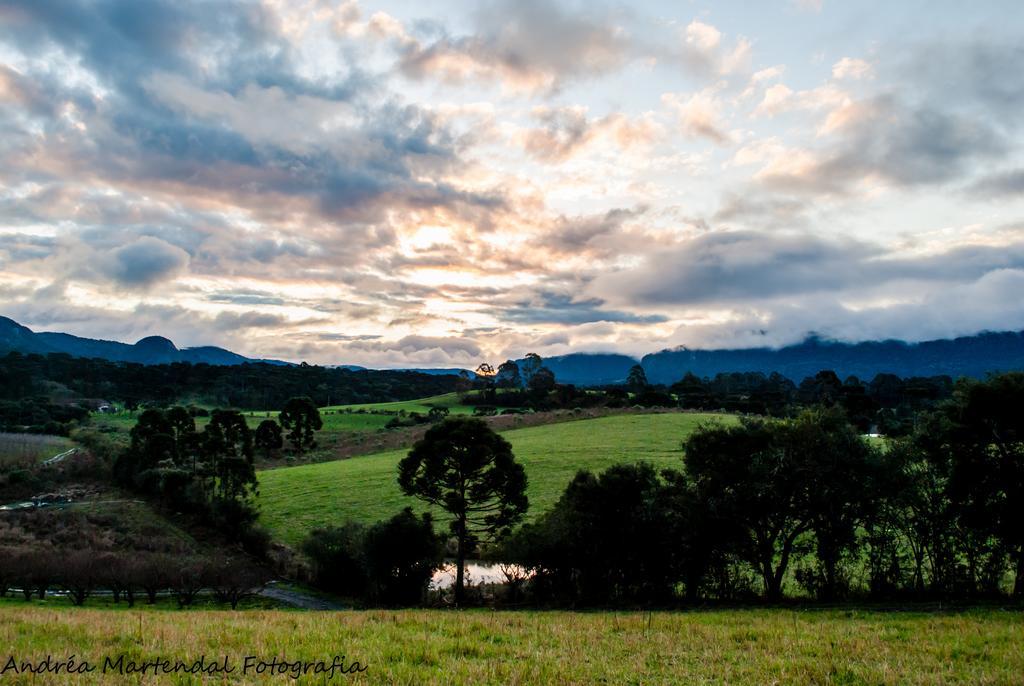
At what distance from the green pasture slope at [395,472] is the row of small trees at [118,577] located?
11103mm

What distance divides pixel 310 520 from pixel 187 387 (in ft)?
474

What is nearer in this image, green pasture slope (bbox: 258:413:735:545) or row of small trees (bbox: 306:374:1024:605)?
row of small trees (bbox: 306:374:1024:605)

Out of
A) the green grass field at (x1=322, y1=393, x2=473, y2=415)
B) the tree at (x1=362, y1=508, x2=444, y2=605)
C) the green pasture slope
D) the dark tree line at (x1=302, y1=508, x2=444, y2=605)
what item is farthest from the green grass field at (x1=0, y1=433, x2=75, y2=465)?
the green grass field at (x1=322, y1=393, x2=473, y2=415)

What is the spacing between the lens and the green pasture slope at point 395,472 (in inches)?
2160

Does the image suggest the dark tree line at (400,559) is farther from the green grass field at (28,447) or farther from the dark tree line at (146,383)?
the dark tree line at (146,383)

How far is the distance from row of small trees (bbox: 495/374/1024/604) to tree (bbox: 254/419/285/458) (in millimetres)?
76704

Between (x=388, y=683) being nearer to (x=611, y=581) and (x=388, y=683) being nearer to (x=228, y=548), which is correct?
(x=611, y=581)

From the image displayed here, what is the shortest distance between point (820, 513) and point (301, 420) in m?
92.3

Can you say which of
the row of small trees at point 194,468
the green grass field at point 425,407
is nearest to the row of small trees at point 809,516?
the row of small trees at point 194,468

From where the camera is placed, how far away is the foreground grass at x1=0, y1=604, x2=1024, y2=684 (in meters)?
11.2

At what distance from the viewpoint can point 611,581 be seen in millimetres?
28688

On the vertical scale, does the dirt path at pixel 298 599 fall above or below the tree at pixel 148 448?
below

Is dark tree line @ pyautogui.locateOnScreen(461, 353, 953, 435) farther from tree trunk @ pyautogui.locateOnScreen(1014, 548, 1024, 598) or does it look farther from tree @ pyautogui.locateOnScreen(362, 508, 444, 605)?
tree @ pyautogui.locateOnScreen(362, 508, 444, 605)

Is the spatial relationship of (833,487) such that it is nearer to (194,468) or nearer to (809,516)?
(809,516)
